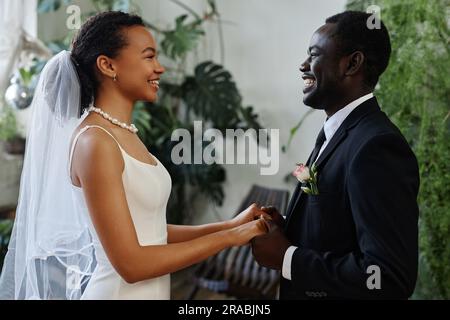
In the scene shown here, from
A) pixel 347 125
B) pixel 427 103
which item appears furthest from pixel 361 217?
pixel 427 103

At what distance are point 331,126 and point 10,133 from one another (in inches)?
90.3

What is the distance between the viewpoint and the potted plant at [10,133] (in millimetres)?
3039

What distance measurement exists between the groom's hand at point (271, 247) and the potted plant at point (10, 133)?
2149mm

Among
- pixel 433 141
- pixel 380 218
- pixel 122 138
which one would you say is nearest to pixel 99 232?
pixel 122 138

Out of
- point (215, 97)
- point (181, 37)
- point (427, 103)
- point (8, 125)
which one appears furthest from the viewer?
point (215, 97)

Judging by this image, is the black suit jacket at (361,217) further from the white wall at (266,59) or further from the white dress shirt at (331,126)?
the white wall at (266,59)

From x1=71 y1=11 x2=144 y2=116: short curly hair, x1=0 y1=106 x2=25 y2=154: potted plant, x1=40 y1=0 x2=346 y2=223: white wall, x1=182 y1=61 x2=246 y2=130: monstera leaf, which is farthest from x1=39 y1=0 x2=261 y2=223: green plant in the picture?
x1=71 y1=11 x2=144 y2=116: short curly hair

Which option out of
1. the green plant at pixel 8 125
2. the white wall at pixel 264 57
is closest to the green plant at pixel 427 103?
the white wall at pixel 264 57

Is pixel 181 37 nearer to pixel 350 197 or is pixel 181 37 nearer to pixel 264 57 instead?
pixel 264 57

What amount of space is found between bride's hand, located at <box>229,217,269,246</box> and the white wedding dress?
222 mm

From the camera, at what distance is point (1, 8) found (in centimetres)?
276

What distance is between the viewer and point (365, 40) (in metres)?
1.39

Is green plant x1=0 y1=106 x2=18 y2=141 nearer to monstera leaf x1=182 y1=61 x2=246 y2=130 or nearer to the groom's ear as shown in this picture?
monstera leaf x1=182 y1=61 x2=246 y2=130

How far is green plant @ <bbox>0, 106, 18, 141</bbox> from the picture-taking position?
3029 millimetres
